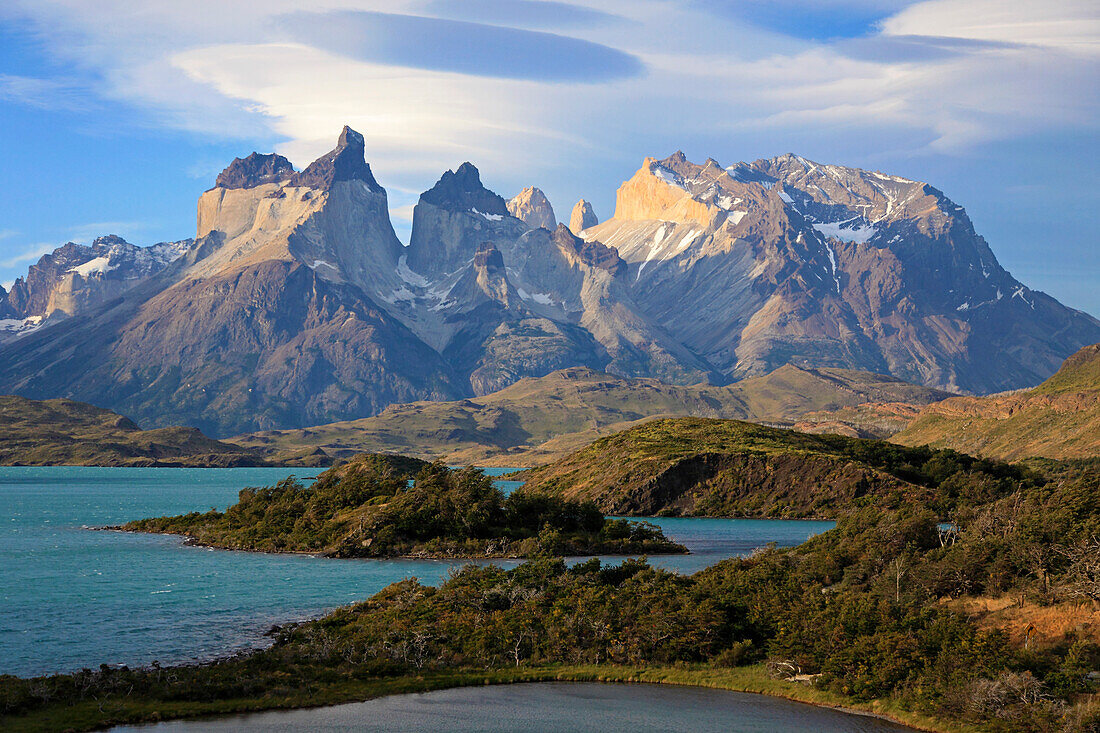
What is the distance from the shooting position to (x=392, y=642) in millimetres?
78688

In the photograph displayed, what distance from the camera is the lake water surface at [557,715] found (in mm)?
61875

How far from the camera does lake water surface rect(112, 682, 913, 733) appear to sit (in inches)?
2436

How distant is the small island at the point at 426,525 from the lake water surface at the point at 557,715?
2841 inches

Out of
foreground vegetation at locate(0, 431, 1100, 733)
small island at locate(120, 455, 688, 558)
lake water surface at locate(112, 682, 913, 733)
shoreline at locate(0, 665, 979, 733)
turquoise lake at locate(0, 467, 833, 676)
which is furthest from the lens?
small island at locate(120, 455, 688, 558)

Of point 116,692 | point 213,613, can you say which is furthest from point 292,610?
point 116,692

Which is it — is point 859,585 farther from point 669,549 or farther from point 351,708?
point 669,549

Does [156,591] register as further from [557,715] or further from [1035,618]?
[1035,618]

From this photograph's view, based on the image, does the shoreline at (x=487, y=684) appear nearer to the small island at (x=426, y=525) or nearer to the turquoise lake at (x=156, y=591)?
the turquoise lake at (x=156, y=591)

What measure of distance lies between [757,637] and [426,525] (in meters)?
78.5

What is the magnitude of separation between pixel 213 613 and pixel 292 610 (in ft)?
23.8

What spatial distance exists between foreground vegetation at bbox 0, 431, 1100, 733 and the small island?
49.1 meters

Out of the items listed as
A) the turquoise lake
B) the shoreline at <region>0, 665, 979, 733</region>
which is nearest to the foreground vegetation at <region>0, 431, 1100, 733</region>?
the shoreline at <region>0, 665, 979, 733</region>

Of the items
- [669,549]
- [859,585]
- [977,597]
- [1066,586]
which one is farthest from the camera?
[669,549]

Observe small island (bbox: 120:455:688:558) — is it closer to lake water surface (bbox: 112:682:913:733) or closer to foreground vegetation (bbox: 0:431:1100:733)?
foreground vegetation (bbox: 0:431:1100:733)
